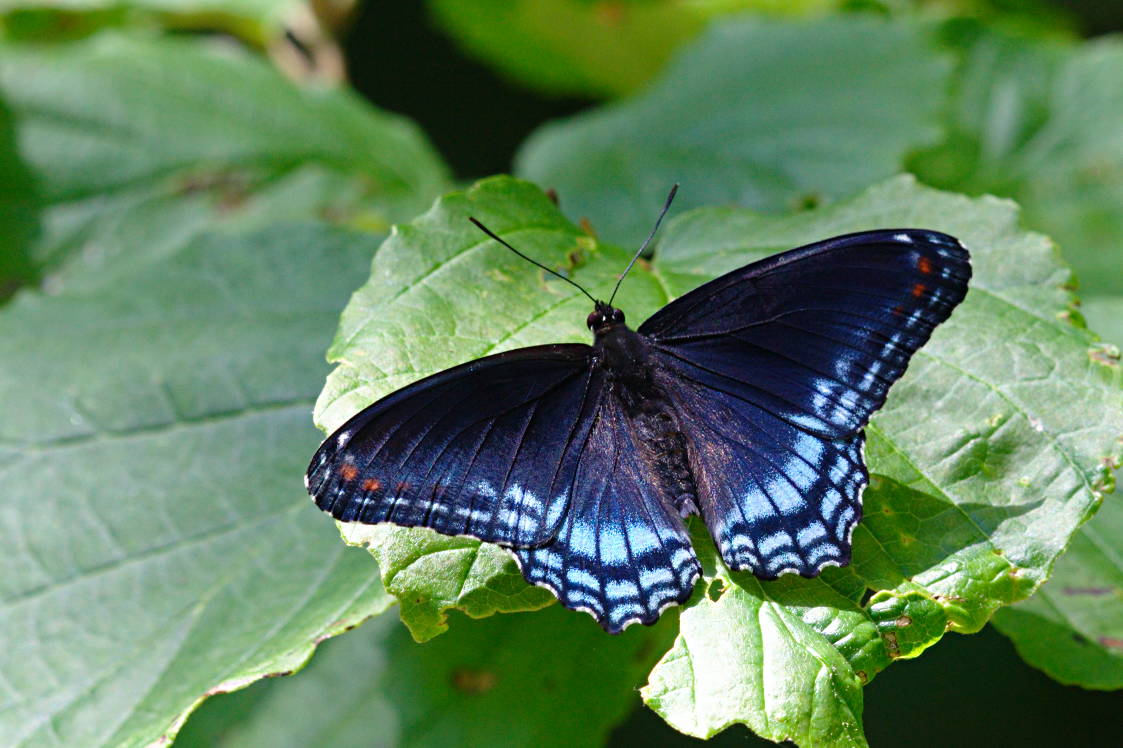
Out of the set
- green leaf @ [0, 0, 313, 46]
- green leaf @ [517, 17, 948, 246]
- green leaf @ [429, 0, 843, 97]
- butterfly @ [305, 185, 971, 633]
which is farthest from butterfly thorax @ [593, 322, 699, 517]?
green leaf @ [429, 0, 843, 97]

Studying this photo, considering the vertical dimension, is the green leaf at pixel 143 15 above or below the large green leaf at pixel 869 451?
below

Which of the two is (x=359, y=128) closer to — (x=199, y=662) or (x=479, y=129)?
(x=479, y=129)

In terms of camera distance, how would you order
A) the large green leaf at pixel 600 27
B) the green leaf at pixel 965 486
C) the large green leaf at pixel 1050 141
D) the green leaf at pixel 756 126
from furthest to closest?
the large green leaf at pixel 600 27, the large green leaf at pixel 1050 141, the green leaf at pixel 756 126, the green leaf at pixel 965 486

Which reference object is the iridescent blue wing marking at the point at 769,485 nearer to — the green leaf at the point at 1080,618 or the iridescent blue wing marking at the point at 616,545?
the iridescent blue wing marking at the point at 616,545

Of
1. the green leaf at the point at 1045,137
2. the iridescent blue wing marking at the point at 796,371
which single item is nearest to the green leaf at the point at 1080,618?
the iridescent blue wing marking at the point at 796,371

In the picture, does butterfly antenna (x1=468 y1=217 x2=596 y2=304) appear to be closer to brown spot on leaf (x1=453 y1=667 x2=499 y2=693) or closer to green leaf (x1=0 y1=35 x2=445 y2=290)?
brown spot on leaf (x1=453 y1=667 x2=499 y2=693)

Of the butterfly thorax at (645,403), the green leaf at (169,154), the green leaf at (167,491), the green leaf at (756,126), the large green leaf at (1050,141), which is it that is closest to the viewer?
the butterfly thorax at (645,403)
